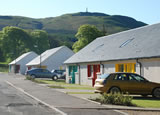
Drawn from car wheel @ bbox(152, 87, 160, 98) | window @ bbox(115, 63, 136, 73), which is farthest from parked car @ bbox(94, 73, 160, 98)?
window @ bbox(115, 63, 136, 73)

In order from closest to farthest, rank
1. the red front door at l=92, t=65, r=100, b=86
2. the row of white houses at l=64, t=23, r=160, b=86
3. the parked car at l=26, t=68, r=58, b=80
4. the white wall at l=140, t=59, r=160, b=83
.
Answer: the white wall at l=140, t=59, r=160, b=83 < the row of white houses at l=64, t=23, r=160, b=86 < the red front door at l=92, t=65, r=100, b=86 < the parked car at l=26, t=68, r=58, b=80

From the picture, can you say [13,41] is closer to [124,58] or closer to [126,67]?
[126,67]

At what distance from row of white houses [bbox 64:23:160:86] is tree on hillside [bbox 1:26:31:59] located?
61.6 metres

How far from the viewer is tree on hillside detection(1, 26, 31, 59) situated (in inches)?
3688

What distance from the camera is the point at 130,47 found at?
2483 centimetres

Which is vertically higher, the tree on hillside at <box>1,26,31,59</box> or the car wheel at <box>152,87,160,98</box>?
the tree on hillside at <box>1,26,31,59</box>

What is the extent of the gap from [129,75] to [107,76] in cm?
146

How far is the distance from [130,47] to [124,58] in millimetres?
2016

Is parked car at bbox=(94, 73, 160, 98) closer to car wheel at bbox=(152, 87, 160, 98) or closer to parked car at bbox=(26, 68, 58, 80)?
car wheel at bbox=(152, 87, 160, 98)

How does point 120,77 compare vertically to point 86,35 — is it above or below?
below

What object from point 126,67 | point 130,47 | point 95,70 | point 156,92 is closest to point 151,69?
point 156,92

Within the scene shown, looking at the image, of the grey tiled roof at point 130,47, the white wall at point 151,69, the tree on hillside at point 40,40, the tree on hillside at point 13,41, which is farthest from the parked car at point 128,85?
the tree on hillside at point 40,40

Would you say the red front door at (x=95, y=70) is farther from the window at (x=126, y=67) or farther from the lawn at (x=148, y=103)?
the lawn at (x=148, y=103)

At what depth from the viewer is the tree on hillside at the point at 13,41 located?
9369 cm
